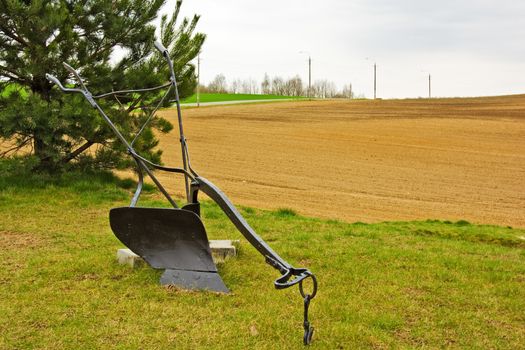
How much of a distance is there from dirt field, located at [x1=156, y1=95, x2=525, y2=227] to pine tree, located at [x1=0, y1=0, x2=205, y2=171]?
2636 millimetres

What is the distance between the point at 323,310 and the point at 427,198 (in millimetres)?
9279

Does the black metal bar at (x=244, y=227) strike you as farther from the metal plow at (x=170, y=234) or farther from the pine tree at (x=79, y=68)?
the pine tree at (x=79, y=68)

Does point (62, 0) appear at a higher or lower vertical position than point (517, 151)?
higher

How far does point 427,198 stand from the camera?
43.1 feet

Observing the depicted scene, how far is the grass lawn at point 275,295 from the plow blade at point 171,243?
7.1 inches

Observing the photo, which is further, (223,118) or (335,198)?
(223,118)

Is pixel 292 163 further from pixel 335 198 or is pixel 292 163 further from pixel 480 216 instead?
pixel 480 216

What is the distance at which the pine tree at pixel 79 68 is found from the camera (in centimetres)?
953

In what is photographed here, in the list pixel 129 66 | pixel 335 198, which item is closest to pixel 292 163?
pixel 335 198

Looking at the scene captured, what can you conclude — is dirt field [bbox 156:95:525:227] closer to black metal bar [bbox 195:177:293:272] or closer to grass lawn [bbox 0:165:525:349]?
grass lawn [bbox 0:165:525:349]

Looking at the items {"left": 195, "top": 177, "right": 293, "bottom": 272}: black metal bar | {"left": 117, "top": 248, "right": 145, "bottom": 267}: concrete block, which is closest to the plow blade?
{"left": 195, "top": 177, "right": 293, "bottom": 272}: black metal bar

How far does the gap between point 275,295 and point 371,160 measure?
14.2 metres

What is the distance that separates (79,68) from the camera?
10.0 m

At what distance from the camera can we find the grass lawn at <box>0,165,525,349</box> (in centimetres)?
399
